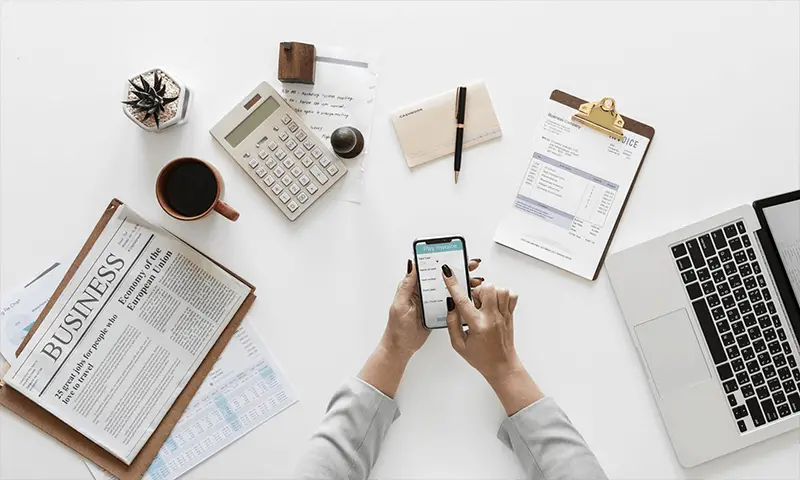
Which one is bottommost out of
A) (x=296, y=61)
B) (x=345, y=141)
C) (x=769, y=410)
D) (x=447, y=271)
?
(x=769, y=410)

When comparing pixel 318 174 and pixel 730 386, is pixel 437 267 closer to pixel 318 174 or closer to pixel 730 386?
pixel 318 174

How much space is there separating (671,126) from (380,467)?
724 millimetres

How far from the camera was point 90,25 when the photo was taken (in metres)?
0.97

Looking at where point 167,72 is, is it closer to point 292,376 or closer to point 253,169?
point 253,169

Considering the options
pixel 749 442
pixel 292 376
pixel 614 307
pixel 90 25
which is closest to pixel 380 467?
pixel 292 376

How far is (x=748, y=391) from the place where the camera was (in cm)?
93

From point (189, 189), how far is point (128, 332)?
0.26 meters

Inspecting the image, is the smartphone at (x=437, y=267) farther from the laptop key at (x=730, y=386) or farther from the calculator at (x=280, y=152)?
the laptop key at (x=730, y=386)

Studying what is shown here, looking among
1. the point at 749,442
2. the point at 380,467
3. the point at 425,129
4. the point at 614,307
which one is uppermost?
the point at 425,129

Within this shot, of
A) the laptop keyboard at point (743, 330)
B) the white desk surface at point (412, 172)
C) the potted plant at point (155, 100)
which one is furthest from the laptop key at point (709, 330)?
the potted plant at point (155, 100)

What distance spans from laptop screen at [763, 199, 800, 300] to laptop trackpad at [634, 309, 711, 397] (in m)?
0.17

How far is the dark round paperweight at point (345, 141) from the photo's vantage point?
0.92 metres

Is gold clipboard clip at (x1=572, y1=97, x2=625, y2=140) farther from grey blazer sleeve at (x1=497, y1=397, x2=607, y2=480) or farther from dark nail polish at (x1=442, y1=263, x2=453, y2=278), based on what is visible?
grey blazer sleeve at (x1=497, y1=397, x2=607, y2=480)

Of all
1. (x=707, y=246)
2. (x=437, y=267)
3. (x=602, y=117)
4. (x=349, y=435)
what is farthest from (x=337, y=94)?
(x=707, y=246)
